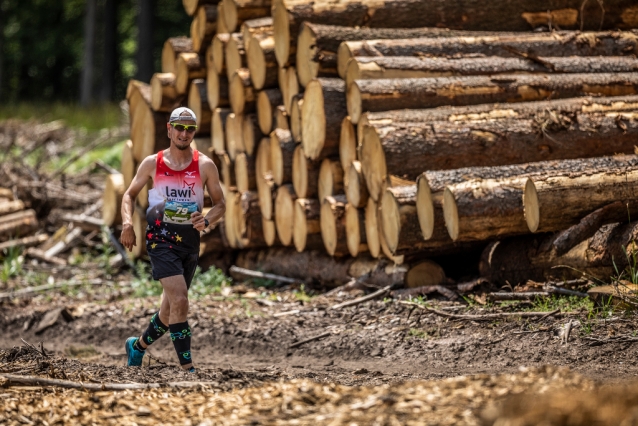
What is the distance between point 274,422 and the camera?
13.1ft

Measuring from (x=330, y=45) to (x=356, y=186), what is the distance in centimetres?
148

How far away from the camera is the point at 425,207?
24.5 feet

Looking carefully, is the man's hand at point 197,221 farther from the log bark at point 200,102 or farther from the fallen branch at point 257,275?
the log bark at point 200,102

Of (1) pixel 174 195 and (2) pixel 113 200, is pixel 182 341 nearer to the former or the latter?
(1) pixel 174 195

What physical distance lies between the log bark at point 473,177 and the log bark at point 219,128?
3721mm

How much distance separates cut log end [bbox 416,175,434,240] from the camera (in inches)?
292

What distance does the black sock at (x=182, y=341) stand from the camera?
6320 mm

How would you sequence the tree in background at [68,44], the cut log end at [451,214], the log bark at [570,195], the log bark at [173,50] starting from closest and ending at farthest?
the log bark at [570,195] → the cut log end at [451,214] → the log bark at [173,50] → the tree in background at [68,44]

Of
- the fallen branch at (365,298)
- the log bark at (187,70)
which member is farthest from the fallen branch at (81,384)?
the log bark at (187,70)

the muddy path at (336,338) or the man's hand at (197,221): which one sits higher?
the man's hand at (197,221)

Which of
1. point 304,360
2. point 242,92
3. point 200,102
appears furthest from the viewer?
point 200,102

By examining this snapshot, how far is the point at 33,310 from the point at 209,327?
7.80 ft

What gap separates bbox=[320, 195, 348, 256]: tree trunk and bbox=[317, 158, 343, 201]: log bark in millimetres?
79

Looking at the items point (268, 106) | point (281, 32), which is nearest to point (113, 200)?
point (268, 106)
